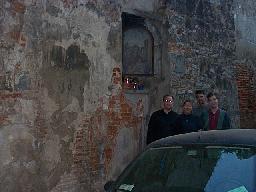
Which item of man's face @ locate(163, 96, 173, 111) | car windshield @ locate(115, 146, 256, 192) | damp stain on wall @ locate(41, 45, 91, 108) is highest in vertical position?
damp stain on wall @ locate(41, 45, 91, 108)

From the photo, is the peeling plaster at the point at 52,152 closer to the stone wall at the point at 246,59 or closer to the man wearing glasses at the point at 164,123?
the man wearing glasses at the point at 164,123

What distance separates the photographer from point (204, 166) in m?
4.24

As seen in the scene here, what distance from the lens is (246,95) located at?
41.0 ft

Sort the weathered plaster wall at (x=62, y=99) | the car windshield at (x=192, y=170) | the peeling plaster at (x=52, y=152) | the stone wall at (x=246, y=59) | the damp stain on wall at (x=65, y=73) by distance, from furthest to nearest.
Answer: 1. the stone wall at (x=246, y=59)
2. the damp stain on wall at (x=65, y=73)
3. the peeling plaster at (x=52, y=152)
4. the weathered plaster wall at (x=62, y=99)
5. the car windshield at (x=192, y=170)

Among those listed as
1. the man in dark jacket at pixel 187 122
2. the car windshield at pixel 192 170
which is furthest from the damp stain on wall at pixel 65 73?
the car windshield at pixel 192 170

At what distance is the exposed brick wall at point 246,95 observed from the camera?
1235cm

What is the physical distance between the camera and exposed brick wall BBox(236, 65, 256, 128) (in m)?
12.4

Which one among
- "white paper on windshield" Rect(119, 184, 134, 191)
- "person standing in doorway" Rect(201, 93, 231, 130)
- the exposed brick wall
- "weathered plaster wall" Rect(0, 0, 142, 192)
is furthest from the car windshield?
the exposed brick wall

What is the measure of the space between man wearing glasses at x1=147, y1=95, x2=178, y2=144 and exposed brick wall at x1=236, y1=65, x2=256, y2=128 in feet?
15.2

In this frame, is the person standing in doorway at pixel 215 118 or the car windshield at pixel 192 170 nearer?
the car windshield at pixel 192 170

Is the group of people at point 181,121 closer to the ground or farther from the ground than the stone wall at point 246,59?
closer to the ground

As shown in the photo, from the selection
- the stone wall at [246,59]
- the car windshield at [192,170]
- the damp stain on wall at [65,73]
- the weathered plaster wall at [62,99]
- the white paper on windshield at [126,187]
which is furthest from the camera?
the stone wall at [246,59]

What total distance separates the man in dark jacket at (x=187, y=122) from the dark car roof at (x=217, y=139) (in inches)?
125

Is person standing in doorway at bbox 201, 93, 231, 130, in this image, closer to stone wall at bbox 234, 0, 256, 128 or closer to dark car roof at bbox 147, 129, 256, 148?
dark car roof at bbox 147, 129, 256, 148
